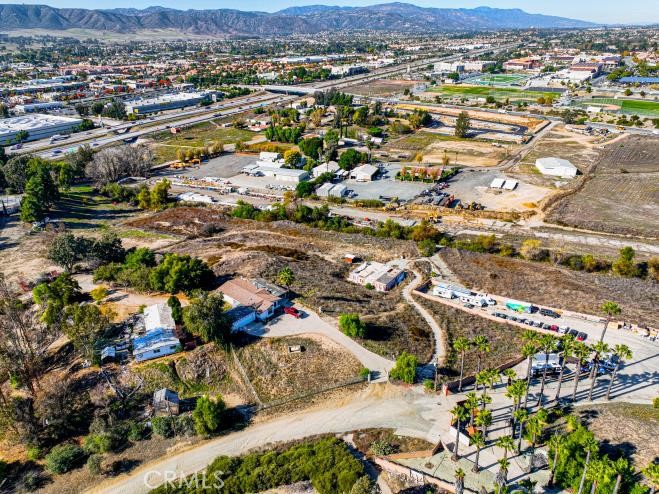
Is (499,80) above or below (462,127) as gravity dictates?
above

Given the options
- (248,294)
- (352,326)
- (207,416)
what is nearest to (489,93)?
(248,294)

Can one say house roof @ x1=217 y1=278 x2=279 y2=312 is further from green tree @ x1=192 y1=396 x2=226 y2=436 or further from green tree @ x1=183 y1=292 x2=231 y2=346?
green tree @ x1=192 y1=396 x2=226 y2=436

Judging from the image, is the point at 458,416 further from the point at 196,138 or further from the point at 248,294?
the point at 196,138

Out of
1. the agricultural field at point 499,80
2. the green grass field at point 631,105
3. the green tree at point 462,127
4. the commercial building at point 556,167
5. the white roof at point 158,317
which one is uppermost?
the agricultural field at point 499,80

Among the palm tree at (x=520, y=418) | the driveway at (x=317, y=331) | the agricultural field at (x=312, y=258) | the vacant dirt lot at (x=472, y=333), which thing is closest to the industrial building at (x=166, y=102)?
the agricultural field at (x=312, y=258)

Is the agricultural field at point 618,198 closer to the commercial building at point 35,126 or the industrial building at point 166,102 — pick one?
the commercial building at point 35,126

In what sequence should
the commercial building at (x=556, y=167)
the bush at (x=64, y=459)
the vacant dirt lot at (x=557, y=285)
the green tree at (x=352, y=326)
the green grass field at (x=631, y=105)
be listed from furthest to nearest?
the green grass field at (x=631, y=105), the commercial building at (x=556, y=167), the vacant dirt lot at (x=557, y=285), the green tree at (x=352, y=326), the bush at (x=64, y=459)

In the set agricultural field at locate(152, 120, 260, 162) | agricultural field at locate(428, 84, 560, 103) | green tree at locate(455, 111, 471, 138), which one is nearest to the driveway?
agricultural field at locate(152, 120, 260, 162)
